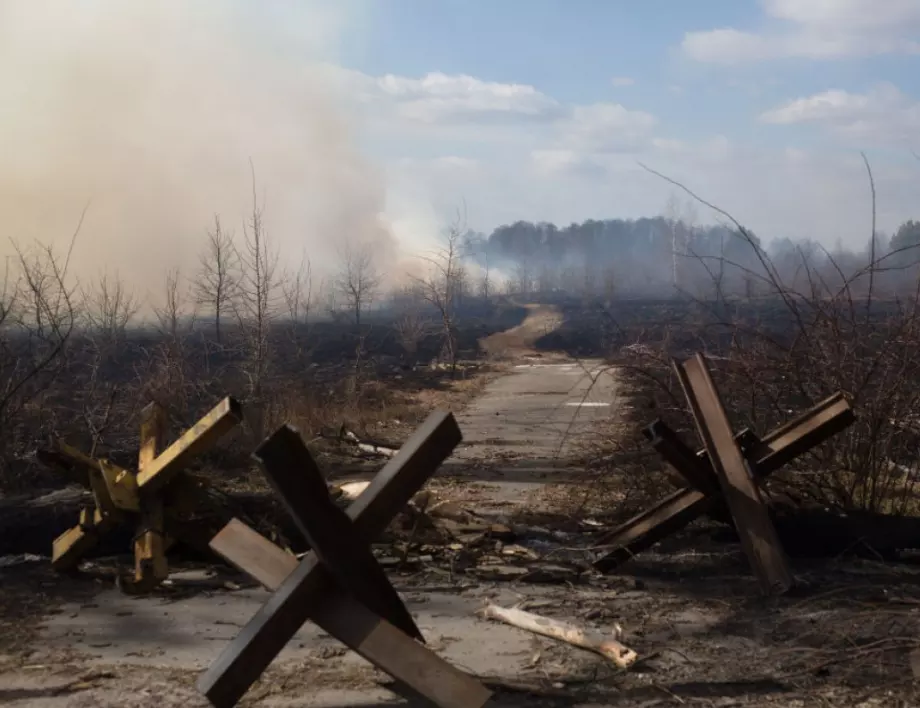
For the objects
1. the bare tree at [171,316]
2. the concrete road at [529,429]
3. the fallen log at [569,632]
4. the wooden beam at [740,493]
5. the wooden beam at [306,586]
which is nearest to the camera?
the wooden beam at [306,586]

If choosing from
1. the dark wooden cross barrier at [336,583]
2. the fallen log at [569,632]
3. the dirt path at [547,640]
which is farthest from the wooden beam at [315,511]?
the fallen log at [569,632]

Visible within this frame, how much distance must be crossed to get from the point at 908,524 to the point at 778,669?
252 cm

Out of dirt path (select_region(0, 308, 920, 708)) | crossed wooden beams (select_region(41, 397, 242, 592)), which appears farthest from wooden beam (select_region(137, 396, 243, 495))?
dirt path (select_region(0, 308, 920, 708))

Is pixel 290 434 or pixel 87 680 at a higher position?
pixel 290 434

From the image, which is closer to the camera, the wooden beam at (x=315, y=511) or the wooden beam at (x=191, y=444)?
the wooden beam at (x=315, y=511)

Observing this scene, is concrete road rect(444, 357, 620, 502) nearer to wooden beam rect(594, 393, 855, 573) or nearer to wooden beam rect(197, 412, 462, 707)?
wooden beam rect(594, 393, 855, 573)

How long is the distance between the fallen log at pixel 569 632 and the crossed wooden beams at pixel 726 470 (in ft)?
3.72

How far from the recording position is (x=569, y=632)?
5359 mm

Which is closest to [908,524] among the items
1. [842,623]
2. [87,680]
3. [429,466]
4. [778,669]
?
[842,623]

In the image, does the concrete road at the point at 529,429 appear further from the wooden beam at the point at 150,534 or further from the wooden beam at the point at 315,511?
the wooden beam at the point at 315,511

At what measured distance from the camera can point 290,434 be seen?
4.12 meters

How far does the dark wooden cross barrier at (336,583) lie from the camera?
3939 mm

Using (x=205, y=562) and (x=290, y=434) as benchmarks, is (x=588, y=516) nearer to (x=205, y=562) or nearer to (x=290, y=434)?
(x=205, y=562)

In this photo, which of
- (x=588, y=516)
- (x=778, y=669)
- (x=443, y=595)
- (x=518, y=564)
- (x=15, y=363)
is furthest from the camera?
(x=15, y=363)
